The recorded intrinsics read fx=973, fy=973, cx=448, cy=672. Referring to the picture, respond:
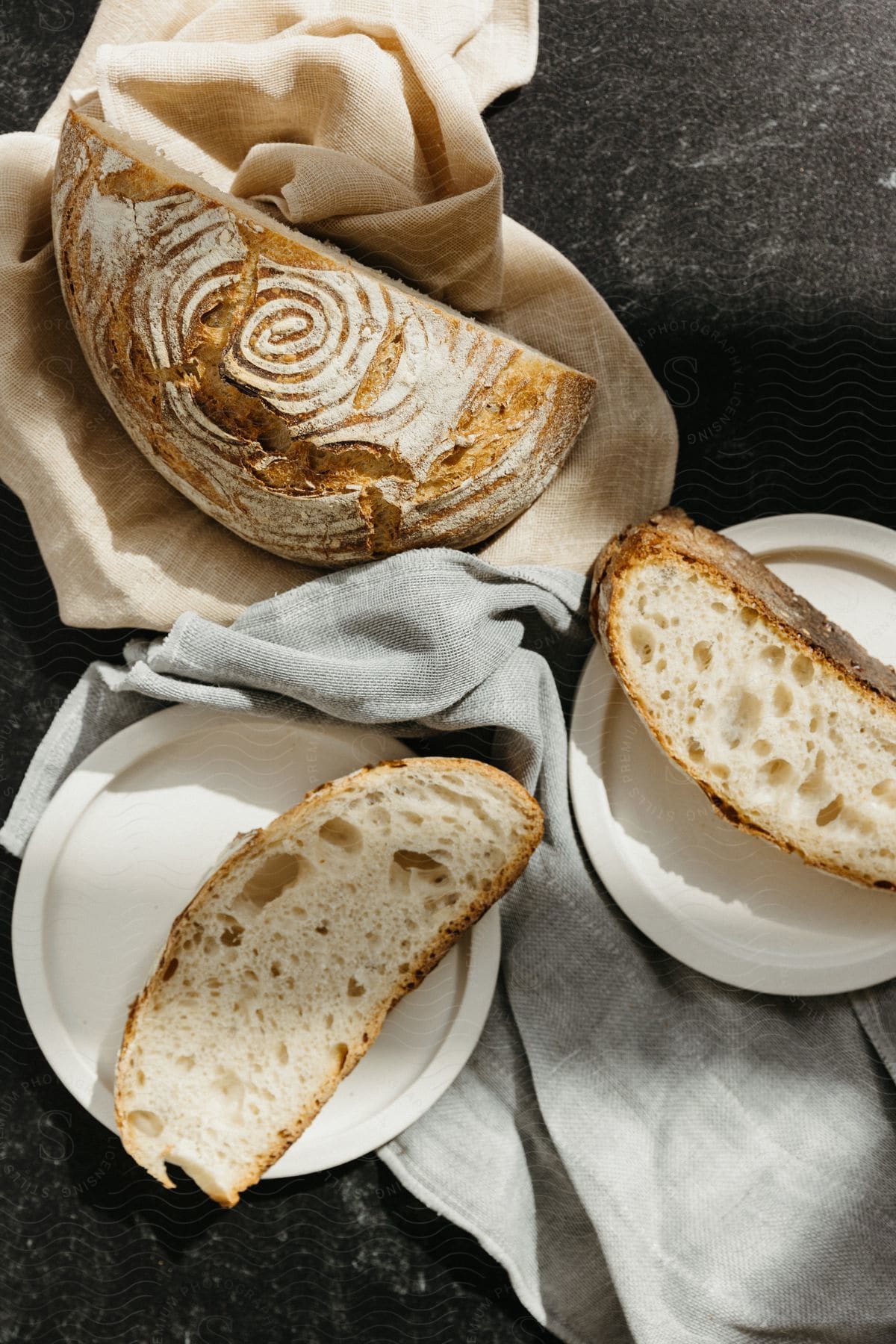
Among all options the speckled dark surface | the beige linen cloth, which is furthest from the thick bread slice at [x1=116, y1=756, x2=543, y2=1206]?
the beige linen cloth

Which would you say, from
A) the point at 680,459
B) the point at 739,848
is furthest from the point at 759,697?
the point at 680,459

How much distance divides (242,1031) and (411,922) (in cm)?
23

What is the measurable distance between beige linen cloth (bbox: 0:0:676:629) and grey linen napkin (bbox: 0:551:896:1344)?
0.11 metres

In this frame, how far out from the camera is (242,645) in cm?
110

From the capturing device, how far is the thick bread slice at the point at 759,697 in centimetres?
112

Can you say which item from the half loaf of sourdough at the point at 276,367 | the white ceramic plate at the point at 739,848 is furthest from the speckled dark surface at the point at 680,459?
the half loaf of sourdough at the point at 276,367

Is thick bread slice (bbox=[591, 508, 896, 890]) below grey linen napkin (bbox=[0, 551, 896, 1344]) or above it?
above

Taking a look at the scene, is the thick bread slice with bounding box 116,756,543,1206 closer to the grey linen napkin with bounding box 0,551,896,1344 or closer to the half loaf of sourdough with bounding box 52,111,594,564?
the grey linen napkin with bounding box 0,551,896,1344

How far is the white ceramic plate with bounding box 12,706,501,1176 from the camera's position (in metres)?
1.17

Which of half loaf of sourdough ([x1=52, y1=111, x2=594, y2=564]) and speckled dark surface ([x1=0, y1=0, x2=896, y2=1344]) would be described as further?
speckled dark surface ([x1=0, y1=0, x2=896, y2=1344])

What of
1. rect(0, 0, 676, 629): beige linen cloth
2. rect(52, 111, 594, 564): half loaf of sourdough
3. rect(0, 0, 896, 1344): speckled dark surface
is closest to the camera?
rect(52, 111, 594, 564): half loaf of sourdough

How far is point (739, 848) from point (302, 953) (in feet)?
1.80

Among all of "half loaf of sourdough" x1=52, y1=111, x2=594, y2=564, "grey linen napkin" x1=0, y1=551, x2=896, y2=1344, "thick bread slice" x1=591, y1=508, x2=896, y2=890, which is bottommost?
"grey linen napkin" x1=0, y1=551, x2=896, y2=1344

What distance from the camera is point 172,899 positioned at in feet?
3.94
